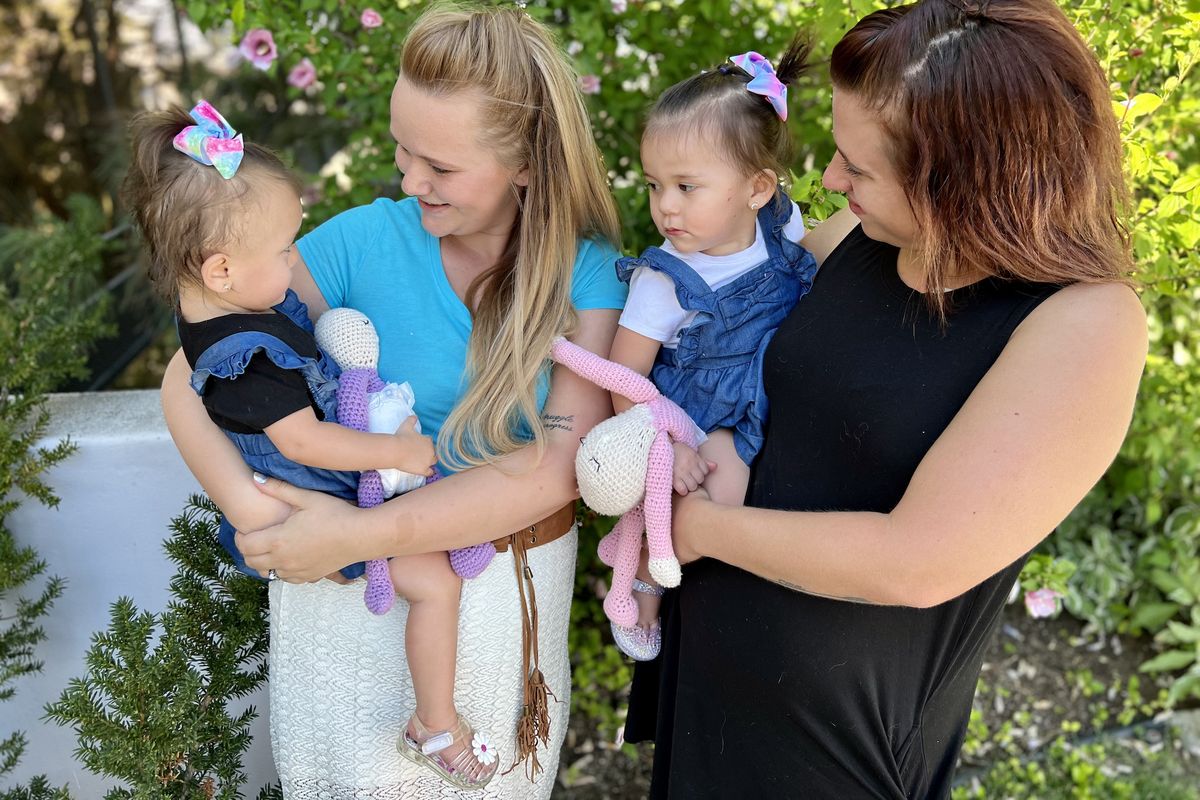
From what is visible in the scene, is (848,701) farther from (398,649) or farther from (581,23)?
(581,23)

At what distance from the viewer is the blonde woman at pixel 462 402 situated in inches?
66.1

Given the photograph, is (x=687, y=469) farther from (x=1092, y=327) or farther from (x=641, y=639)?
(x=1092, y=327)

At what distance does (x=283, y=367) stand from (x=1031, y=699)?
2601 mm

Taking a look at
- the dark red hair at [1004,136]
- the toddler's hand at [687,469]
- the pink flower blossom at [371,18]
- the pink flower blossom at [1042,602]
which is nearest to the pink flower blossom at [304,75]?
the pink flower blossom at [371,18]

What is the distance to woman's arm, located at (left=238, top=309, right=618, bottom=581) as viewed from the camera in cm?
164

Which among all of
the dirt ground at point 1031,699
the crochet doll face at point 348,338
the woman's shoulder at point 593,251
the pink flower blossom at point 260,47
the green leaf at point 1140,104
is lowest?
the dirt ground at point 1031,699

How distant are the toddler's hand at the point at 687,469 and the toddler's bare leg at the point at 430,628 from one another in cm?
41

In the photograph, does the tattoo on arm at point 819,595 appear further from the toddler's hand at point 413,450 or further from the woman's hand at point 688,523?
the toddler's hand at point 413,450

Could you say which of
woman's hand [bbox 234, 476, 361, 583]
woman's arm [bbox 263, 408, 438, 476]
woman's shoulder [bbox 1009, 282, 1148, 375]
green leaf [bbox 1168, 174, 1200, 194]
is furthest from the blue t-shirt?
green leaf [bbox 1168, 174, 1200, 194]

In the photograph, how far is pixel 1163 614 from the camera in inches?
129

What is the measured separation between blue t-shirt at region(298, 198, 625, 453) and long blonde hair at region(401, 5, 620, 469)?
0.15 feet

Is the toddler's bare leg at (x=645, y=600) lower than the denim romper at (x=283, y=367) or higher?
lower

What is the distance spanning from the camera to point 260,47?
2641mm

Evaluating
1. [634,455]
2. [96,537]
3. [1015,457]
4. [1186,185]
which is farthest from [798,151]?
[96,537]
